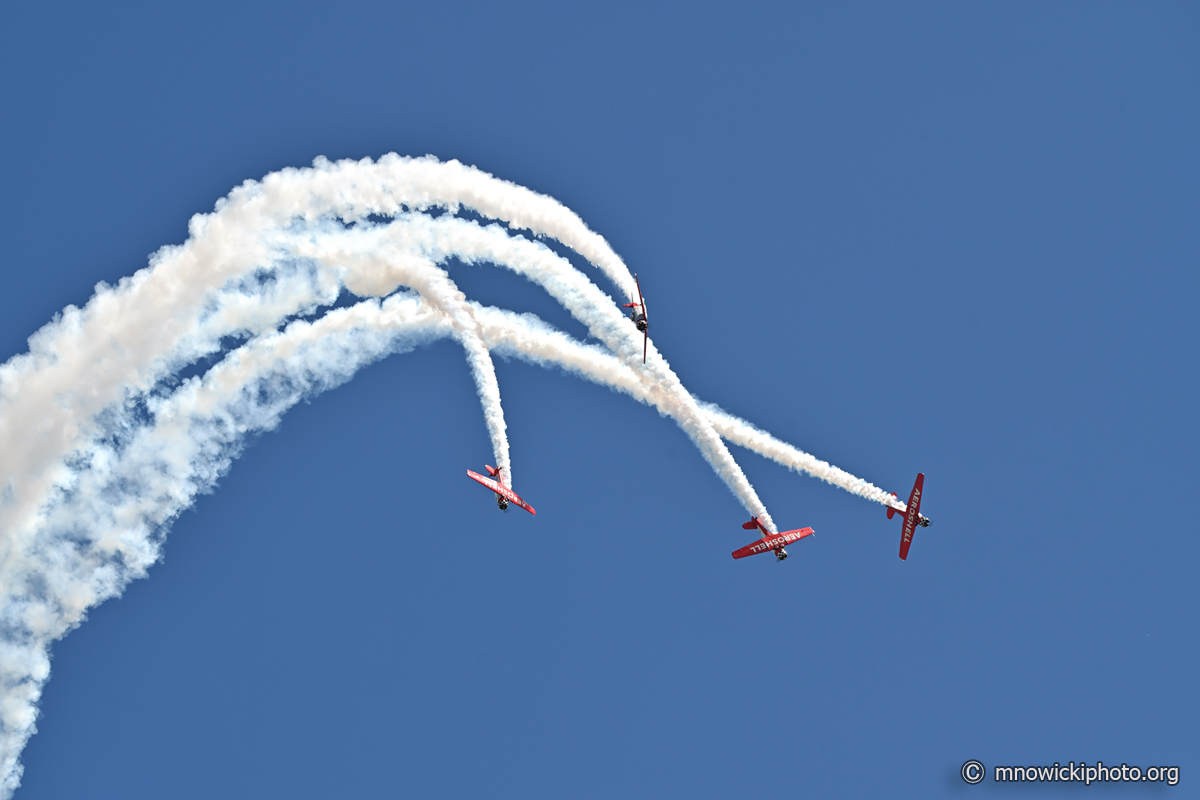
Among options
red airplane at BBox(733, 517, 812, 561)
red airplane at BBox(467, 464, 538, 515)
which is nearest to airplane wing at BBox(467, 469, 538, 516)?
red airplane at BBox(467, 464, 538, 515)

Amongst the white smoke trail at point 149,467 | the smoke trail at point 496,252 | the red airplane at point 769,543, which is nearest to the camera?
the smoke trail at point 496,252

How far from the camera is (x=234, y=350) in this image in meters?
41.4

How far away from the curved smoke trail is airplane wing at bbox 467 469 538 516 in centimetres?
87

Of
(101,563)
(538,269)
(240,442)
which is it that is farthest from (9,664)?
(538,269)

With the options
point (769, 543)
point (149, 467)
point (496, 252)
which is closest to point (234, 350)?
point (149, 467)

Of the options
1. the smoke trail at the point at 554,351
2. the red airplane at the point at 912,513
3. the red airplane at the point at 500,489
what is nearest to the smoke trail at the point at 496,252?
the smoke trail at the point at 554,351

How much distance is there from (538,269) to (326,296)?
7635mm

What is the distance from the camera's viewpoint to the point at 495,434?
41.3 m

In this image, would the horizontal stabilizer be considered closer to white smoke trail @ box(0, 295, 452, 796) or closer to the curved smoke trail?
the curved smoke trail

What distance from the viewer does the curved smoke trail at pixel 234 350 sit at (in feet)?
130

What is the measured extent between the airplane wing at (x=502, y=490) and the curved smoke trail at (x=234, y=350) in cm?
87

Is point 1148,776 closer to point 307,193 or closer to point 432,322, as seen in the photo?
point 432,322

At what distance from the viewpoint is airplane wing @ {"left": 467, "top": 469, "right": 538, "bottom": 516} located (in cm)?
4103

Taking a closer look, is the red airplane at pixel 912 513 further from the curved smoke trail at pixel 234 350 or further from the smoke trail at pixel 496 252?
the smoke trail at pixel 496 252
